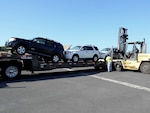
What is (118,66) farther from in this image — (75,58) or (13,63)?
(13,63)

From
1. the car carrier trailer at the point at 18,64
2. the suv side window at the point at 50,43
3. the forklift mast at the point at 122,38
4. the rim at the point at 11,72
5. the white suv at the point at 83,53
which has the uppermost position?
the forklift mast at the point at 122,38

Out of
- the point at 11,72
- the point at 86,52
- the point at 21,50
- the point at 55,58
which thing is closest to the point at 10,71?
the point at 11,72

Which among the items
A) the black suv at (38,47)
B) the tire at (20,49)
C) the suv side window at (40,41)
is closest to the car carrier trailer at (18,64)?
the tire at (20,49)

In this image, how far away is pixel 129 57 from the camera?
18.9 m

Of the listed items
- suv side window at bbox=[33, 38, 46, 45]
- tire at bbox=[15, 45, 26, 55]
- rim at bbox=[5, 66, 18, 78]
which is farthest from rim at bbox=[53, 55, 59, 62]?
rim at bbox=[5, 66, 18, 78]

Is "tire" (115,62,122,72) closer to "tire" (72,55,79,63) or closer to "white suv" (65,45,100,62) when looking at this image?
"white suv" (65,45,100,62)

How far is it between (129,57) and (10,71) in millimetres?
11090

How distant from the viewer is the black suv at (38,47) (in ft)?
41.3

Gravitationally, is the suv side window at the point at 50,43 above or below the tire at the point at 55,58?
above

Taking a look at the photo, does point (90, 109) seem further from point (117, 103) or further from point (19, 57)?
point (19, 57)

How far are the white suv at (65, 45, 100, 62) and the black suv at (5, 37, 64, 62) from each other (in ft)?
3.39

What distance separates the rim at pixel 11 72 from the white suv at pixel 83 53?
4.93 meters

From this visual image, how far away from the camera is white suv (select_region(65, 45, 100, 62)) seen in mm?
16469

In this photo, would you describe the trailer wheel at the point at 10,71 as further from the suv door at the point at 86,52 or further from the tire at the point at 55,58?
the suv door at the point at 86,52
